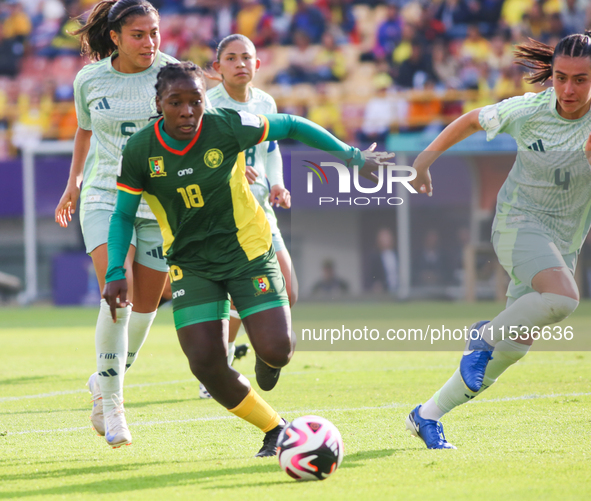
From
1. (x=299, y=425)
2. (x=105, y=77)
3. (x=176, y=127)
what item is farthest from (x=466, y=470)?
(x=105, y=77)

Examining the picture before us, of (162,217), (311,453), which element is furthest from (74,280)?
(311,453)

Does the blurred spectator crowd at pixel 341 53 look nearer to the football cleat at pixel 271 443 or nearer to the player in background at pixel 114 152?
the player in background at pixel 114 152

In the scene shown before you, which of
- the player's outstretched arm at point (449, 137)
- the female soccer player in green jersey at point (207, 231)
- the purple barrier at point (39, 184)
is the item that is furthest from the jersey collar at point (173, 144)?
the purple barrier at point (39, 184)

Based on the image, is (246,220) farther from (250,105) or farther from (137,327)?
(250,105)

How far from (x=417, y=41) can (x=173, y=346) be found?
12.0 metres

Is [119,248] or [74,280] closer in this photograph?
[119,248]

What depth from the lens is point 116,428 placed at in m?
4.14

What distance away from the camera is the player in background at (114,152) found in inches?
171

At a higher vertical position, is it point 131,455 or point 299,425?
point 299,425

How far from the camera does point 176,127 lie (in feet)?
12.3

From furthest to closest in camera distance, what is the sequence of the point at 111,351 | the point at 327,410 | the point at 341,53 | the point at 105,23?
the point at 341,53
the point at 327,410
the point at 105,23
the point at 111,351

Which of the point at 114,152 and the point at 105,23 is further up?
the point at 105,23

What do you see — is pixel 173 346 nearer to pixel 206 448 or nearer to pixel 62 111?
pixel 206 448

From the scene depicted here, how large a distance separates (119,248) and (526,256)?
79.8 inches
